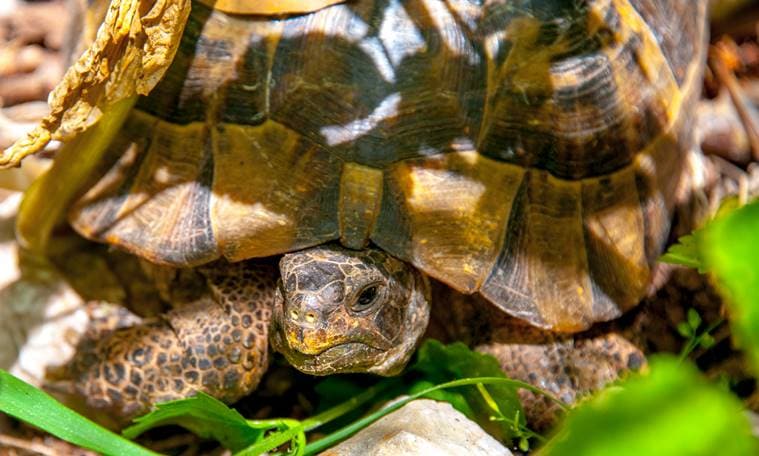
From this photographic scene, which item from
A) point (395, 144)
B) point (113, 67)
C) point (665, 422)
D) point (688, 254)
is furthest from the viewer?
point (395, 144)

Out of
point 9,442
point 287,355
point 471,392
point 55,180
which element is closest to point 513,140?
point 471,392

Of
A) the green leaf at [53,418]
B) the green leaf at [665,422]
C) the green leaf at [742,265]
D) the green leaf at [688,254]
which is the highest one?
the green leaf at [742,265]

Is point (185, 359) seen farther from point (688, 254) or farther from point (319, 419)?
point (688, 254)

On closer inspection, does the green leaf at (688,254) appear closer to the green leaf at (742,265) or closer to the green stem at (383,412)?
the green stem at (383,412)

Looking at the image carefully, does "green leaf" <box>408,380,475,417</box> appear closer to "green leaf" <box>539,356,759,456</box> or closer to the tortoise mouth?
the tortoise mouth

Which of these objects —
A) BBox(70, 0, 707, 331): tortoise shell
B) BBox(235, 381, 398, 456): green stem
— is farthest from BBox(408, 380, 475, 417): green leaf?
BBox(70, 0, 707, 331): tortoise shell

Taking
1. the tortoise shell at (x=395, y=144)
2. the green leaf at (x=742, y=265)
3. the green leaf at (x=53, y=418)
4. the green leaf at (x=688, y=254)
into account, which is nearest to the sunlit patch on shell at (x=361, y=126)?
the tortoise shell at (x=395, y=144)

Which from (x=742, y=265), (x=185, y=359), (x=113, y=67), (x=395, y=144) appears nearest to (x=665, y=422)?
(x=742, y=265)

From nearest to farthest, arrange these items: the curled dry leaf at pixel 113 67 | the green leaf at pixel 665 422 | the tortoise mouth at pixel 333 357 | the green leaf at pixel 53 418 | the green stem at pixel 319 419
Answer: the green leaf at pixel 665 422 < the green leaf at pixel 53 418 < the curled dry leaf at pixel 113 67 < the green stem at pixel 319 419 < the tortoise mouth at pixel 333 357
